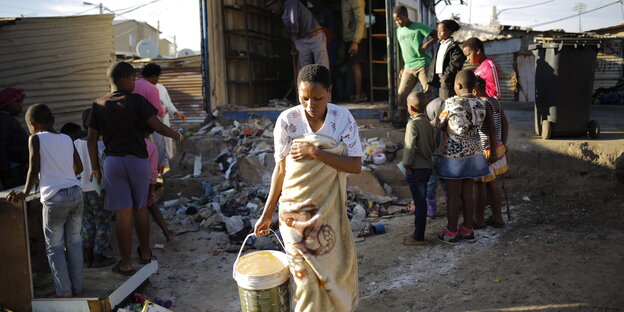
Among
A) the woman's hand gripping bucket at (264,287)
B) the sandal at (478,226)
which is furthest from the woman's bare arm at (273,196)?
the sandal at (478,226)

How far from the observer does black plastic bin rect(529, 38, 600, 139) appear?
217 inches

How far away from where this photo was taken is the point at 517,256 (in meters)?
3.76

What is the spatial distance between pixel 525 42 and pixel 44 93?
14.9 m

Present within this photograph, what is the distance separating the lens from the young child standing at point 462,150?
3988mm

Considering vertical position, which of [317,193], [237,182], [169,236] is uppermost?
[317,193]

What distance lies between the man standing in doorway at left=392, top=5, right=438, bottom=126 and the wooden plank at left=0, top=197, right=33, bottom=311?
4948 mm

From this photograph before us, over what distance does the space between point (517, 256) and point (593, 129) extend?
2704 millimetres

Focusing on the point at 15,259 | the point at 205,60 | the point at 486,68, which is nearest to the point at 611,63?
the point at 486,68

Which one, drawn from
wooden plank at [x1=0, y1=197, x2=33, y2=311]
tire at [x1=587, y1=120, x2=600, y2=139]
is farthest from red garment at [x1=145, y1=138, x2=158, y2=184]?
tire at [x1=587, y1=120, x2=600, y2=139]

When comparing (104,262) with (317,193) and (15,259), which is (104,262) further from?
(317,193)

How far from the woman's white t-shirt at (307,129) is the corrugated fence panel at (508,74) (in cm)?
1625

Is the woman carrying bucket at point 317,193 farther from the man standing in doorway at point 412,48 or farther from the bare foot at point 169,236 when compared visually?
the man standing in doorway at point 412,48

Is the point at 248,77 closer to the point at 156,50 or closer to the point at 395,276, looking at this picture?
the point at 395,276

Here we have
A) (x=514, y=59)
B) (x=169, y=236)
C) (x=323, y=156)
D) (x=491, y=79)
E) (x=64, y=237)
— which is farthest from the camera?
(x=514, y=59)
